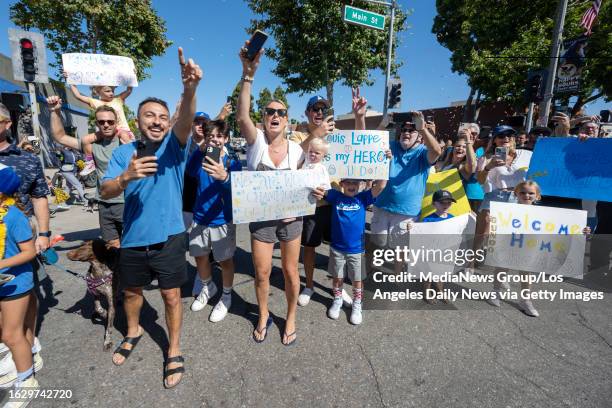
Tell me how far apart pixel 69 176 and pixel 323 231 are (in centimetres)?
843

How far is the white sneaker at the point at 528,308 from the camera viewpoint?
3061mm

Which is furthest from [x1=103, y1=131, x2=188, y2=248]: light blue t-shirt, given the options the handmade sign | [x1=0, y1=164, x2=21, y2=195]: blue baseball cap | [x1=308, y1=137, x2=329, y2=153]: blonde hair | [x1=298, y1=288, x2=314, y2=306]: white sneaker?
the handmade sign

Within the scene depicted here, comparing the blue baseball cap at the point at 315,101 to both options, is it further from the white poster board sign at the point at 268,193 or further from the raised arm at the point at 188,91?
the raised arm at the point at 188,91

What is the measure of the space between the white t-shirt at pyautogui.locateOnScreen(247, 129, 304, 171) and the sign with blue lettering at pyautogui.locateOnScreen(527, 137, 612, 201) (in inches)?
129

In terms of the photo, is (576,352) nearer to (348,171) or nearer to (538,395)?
(538,395)

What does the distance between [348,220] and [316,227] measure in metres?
0.55

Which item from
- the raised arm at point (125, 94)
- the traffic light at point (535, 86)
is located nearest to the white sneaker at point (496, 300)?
the raised arm at point (125, 94)

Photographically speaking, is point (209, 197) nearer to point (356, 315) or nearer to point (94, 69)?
point (356, 315)

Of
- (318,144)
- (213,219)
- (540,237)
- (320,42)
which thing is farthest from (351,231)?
(320,42)

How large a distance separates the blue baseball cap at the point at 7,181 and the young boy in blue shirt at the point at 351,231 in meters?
2.41

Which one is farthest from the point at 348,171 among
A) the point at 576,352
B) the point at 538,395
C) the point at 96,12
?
the point at 96,12

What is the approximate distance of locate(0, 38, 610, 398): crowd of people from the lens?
1898 mm

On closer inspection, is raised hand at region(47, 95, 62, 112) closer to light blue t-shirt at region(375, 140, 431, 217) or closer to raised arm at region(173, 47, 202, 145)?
raised arm at region(173, 47, 202, 145)

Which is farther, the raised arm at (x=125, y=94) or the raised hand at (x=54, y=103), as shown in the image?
the raised arm at (x=125, y=94)
